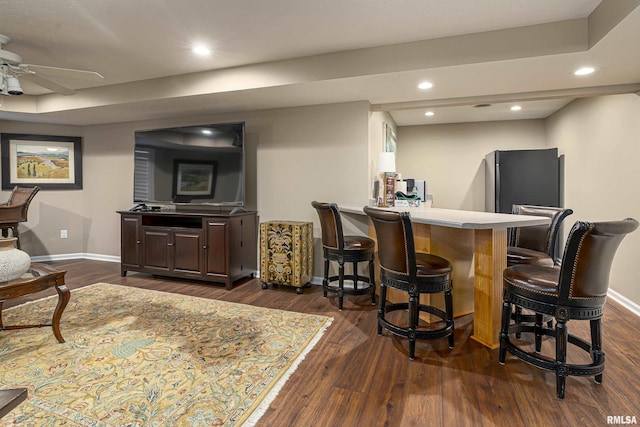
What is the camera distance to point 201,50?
2826 mm

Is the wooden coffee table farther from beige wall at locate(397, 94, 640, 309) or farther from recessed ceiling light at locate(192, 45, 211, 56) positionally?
beige wall at locate(397, 94, 640, 309)

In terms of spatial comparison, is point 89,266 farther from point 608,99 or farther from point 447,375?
point 608,99

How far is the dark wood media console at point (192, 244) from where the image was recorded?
3523 millimetres

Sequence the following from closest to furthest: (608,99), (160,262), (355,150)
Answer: (608,99)
(355,150)
(160,262)

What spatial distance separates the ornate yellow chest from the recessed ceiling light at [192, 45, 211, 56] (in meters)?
1.77

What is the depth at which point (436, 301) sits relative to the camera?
2.66 meters

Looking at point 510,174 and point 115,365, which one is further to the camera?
point 510,174

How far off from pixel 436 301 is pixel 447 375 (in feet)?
2.78

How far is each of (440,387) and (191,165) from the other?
3.53m

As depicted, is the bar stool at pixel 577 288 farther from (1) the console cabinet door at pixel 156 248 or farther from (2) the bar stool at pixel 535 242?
(1) the console cabinet door at pixel 156 248

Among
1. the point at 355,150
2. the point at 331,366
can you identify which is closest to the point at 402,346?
the point at 331,366

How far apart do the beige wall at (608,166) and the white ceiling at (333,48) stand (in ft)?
1.28

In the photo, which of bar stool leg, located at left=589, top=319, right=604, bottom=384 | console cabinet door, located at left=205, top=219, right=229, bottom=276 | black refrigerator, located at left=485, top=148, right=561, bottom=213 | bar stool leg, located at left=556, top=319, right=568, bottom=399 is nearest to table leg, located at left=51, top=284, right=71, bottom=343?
console cabinet door, located at left=205, top=219, right=229, bottom=276

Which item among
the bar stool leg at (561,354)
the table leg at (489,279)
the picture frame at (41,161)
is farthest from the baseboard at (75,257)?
the bar stool leg at (561,354)
